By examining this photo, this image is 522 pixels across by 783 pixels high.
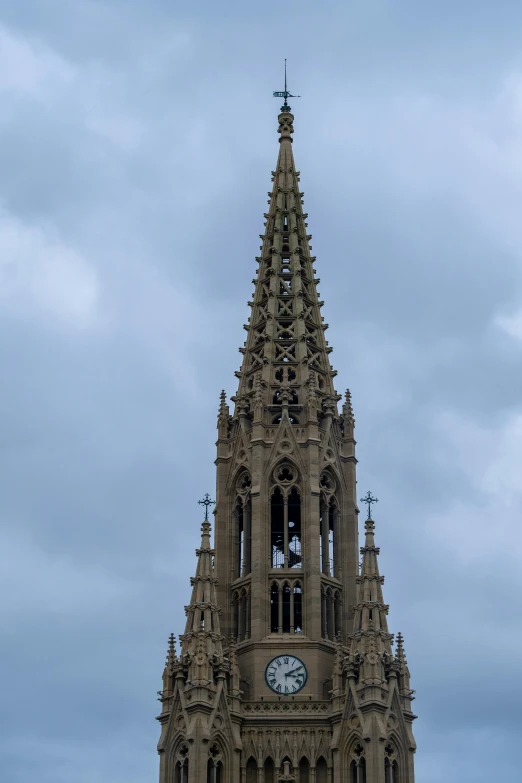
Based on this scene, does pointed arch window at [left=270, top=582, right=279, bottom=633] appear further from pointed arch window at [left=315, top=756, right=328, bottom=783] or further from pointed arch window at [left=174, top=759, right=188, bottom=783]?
pointed arch window at [left=174, top=759, right=188, bottom=783]

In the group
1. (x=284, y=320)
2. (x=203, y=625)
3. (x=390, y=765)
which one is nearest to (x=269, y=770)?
(x=390, y=765)

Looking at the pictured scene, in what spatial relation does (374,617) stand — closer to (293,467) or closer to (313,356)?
(293,467)

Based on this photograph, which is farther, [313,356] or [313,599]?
[313,356]

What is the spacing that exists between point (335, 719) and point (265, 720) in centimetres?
398

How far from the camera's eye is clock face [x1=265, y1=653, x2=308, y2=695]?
101 metres

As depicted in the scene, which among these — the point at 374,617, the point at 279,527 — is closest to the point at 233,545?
the point at 279,527

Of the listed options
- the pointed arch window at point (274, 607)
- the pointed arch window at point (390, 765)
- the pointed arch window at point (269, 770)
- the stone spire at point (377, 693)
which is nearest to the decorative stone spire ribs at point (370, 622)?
the stone spire at point (377, 693)

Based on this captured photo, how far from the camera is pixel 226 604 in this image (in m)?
106

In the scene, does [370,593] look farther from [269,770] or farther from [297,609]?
[269,770]

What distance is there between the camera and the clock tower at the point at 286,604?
97.6 meters

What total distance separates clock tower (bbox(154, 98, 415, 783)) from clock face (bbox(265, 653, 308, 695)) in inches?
2.2

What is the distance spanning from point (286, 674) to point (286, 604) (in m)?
4.71

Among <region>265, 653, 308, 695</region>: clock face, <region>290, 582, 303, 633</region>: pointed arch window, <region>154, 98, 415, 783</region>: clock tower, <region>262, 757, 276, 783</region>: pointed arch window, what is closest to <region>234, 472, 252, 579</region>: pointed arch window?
<region>154, 98, 415, 783</region>: clock tower

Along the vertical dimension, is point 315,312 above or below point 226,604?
above
